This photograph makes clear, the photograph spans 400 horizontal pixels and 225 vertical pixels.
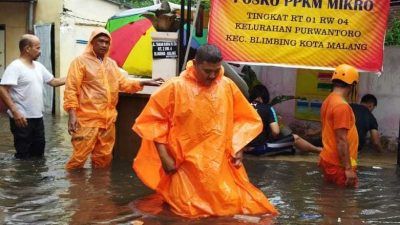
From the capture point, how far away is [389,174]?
766 centimetres

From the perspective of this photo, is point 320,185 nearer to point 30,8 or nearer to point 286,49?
point 286,49

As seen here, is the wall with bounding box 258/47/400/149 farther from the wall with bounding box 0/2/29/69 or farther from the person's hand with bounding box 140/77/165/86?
the wall with bounding box 0/2/29/69

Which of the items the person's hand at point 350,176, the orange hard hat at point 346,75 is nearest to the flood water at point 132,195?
the person's hand at point 350,176

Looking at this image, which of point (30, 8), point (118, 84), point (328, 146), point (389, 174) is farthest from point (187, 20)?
point (30, 8)

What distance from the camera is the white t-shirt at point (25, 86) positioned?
297 inches

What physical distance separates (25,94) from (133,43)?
5226 mm

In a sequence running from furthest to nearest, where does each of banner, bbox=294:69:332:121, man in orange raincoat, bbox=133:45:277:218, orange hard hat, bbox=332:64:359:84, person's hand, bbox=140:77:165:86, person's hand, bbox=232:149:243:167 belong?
banner, bbox=294:69:332:121 → person's hand, bbox=140:77:165:86 → orange hard hat, bbox=332:64:359:84 → person's hand, bbox=232:149:243:167 → man in orange raincoat, bbox=133:45:277:218

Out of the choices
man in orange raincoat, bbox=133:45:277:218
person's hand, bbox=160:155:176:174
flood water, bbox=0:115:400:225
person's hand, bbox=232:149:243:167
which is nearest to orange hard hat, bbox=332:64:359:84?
flood water, bbox=0:115:400:225

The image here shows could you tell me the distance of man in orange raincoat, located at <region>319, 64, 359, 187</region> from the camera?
607 centimetres

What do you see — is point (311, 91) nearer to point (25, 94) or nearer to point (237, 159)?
point (25, 94)

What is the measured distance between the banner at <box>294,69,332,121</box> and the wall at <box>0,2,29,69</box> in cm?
895

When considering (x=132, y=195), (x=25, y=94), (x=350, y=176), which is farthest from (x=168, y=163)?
(x=25, y=94)

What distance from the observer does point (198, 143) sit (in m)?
4.91

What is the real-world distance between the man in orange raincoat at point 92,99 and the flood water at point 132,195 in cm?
32
